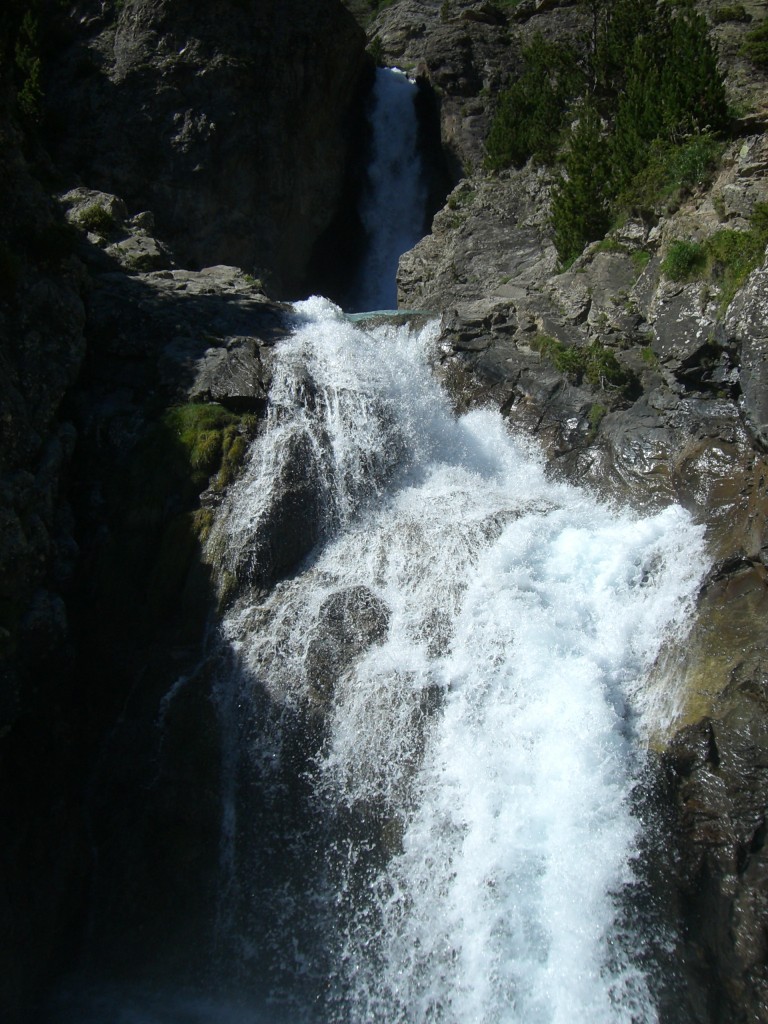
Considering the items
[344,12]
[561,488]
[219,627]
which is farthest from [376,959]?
[344,12]

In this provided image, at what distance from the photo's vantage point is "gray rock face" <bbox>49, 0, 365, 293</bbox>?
25000 millimetres

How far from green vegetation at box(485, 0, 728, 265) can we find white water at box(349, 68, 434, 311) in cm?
470

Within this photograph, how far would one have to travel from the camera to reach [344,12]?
1112 inches

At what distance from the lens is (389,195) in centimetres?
2898

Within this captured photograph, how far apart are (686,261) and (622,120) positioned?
230 inches

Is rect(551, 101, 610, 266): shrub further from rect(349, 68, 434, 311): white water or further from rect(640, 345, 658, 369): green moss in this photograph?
rect(349, 68, 434, 311): white water

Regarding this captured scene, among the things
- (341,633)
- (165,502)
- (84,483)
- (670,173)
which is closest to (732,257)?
(670,173)

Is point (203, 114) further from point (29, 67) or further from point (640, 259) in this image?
point (640, 259)

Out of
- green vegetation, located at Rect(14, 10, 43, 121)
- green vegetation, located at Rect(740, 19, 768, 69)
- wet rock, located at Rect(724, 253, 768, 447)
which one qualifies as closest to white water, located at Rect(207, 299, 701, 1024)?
wet rock, located at Rect(724, 253, 768, 447)

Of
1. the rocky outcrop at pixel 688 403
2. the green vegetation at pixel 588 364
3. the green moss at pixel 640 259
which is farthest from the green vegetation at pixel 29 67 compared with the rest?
the green moss at pixel 640 259

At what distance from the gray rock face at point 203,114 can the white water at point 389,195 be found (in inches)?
104

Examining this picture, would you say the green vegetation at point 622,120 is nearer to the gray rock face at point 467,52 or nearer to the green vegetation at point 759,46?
the green vegetation at point 759,46

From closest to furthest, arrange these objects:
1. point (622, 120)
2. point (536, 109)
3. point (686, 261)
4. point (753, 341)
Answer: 1. point (753, 341)
2. point (686, 261)
3. point (622, 120)
4. point (536, 109)

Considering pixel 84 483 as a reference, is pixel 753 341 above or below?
above
